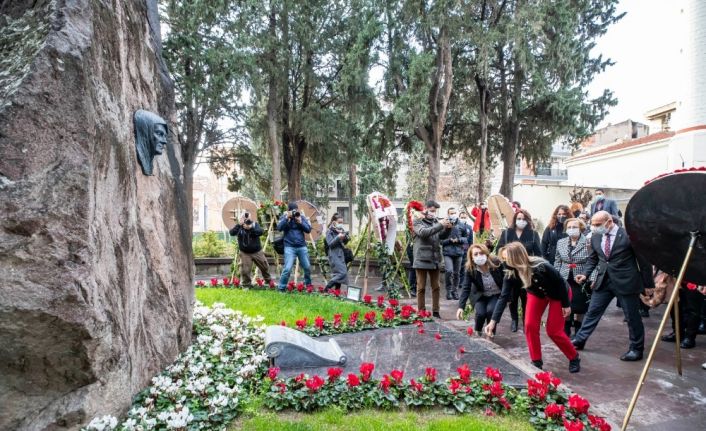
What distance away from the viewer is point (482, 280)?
258 inches

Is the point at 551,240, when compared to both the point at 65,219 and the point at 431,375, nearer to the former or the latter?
the point at 431,375

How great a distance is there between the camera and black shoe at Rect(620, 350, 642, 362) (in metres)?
5.66

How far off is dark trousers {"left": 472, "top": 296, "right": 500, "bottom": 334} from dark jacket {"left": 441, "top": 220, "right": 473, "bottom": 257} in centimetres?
309

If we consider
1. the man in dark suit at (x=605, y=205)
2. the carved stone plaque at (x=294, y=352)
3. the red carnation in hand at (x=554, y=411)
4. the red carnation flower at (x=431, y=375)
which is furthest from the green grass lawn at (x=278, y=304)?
the man in dark suit at (x=605, y=205)

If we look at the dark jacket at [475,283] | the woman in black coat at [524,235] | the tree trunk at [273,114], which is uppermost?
the tree trunk at [273,114]

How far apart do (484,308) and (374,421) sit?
137 inches

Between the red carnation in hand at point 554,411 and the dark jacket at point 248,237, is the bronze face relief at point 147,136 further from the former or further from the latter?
the dark jacket at point 248,237

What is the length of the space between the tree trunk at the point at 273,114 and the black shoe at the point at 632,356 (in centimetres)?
1337

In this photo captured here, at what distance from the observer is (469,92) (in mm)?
20500

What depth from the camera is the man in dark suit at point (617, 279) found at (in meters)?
5.73

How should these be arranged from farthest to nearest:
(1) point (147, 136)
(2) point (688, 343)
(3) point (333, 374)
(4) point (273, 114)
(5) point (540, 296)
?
(4) point (273, 114) → (2) point (688, 343) → (5) point (540, 296) → (3) point (333, 374) → (1) point (147, 136)

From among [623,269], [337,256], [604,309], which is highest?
[623,269]

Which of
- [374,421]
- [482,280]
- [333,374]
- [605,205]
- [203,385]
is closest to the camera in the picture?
[374,421]

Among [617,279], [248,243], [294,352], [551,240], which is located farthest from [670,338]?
[248,243]
